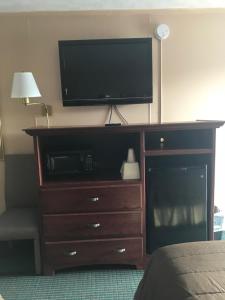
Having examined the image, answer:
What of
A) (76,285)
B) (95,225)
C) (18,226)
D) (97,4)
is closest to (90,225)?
(95,225)

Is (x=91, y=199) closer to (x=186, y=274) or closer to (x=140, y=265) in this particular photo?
(x=140, y=265)

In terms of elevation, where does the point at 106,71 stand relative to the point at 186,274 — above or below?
above

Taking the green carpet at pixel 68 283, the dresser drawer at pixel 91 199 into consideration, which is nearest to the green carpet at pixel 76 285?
the green carpet at pixel 68 283

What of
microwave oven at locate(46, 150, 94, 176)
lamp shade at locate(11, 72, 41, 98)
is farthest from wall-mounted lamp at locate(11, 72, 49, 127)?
microwave oven at locate(46, 150, 94, 176)

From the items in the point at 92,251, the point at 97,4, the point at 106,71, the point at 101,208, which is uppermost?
the point at 97,4

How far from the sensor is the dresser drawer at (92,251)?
255 centimetres

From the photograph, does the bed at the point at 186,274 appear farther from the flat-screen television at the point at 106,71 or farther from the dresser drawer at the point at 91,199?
the flat-screen television at the point at 106,71

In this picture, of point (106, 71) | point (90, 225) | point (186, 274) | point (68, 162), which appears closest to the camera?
point (186, 274)

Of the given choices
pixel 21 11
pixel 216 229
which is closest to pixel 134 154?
pixel 216 229

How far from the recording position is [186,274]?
137 cm

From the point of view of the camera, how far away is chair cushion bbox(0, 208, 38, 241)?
2.50 m

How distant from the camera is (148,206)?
2.60 metres

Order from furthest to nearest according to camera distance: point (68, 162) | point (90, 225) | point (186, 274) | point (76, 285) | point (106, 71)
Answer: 1. point (106, 71)
2. point (68, 162)
3. point (90, 225)
4. point (76, 285)
5. point (186, 274)

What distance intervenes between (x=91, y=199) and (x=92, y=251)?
43 cm
